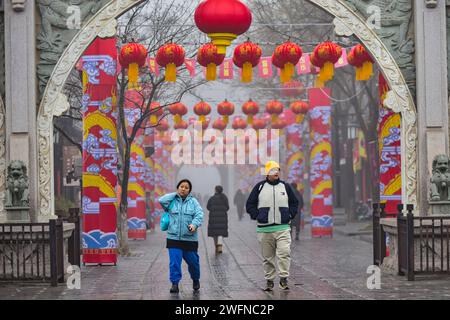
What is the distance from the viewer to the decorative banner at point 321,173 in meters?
36.1

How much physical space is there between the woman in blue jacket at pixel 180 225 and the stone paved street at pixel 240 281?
0.46 m

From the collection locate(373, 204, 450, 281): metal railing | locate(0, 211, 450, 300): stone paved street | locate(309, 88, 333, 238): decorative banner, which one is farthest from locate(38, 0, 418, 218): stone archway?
locate(309, 88, 333, 238): decorative banner

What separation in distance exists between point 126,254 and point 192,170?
99.2 meters

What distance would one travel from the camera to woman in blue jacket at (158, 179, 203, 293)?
16.0 meters

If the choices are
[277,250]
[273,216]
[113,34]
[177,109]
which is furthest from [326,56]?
[177,109]

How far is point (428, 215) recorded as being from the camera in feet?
60.2

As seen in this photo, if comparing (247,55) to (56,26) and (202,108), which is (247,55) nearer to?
(56,26)

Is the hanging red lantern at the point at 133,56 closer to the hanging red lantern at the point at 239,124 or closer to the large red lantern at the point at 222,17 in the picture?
the large red lantern at the point at 222,17

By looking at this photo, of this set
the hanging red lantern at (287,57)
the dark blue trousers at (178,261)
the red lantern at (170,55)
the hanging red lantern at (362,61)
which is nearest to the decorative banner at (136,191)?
the red lantern at (170,55)

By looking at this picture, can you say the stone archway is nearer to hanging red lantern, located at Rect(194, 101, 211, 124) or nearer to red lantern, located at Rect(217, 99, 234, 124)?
hanging red lantern, located at Rect(194, 101, 211, 124)

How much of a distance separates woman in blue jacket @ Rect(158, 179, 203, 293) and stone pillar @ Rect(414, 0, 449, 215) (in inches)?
175

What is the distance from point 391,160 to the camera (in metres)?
22.1

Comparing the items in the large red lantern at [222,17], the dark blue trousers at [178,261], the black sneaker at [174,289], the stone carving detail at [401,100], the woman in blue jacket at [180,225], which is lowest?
the black sneaker at [174,289]
